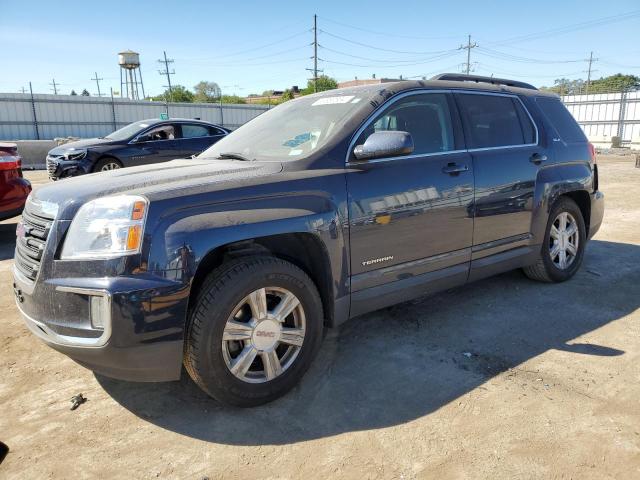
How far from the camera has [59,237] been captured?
254cm

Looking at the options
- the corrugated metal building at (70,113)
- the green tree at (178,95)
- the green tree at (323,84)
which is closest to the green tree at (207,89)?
the green tree at (178,95)

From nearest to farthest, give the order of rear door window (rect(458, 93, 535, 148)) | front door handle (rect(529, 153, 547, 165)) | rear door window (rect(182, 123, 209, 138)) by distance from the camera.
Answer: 1. rear door window (rect(458, 93, 535, 148))
2. front door handle (rect(529, 153, 547, 165))
3. rear door window (rect(182, 123, 209, 138))

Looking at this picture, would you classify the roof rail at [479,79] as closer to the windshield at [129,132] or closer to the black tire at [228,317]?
the black tire at [228,317]

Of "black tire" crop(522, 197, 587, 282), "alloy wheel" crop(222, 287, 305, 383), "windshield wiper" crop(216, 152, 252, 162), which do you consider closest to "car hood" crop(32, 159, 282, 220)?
"windshield wiper" crop(216, 152, 252, 162)

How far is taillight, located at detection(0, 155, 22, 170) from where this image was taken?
6.20 meters

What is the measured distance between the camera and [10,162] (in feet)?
20.7

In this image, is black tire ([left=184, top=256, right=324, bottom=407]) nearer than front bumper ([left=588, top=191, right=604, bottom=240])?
Yes

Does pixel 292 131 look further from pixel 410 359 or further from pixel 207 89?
pixel 207 89

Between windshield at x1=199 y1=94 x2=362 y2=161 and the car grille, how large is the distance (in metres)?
1.31

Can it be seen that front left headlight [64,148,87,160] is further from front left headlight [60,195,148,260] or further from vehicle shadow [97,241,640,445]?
front left headlight [60,195,148,260]

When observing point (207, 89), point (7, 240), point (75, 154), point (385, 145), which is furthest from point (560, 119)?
point (207, 89)

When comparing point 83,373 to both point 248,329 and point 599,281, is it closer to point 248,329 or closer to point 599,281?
point 248,329

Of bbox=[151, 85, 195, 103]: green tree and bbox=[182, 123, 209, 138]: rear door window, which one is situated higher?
bbox=[151, 85, 195, 103]: green tree

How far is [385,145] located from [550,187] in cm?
210
